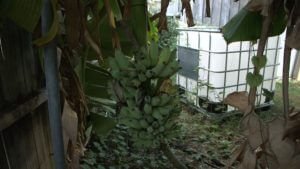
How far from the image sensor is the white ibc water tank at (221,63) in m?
2.17

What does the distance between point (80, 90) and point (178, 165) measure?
29cm

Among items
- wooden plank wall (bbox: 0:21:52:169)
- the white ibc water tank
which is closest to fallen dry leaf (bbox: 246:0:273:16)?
wooden plank wall (bbox: 0:21:52:169)

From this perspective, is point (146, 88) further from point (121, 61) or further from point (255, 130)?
point (255, 130)

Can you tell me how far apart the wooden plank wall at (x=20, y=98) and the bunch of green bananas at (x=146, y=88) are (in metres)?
0.18

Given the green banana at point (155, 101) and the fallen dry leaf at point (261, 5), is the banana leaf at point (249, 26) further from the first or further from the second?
the green banana at point (155, 101)

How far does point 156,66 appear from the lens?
1.24ft

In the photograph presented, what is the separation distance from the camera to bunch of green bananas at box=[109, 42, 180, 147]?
1.23 ft

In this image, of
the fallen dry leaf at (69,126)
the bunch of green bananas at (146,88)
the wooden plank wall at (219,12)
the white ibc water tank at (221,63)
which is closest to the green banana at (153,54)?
the bunch of green bananas at (146,88)

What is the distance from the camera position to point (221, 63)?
2186mm

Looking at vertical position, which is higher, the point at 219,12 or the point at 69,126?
the point at 219,12

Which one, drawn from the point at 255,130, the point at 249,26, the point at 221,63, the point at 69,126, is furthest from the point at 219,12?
the point at 69,126

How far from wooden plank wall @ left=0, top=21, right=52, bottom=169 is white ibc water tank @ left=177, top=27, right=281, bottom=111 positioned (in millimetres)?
1778

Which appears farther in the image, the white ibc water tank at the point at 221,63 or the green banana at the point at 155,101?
the white ibc water tank at the point at 221,63

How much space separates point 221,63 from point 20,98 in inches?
73.7
